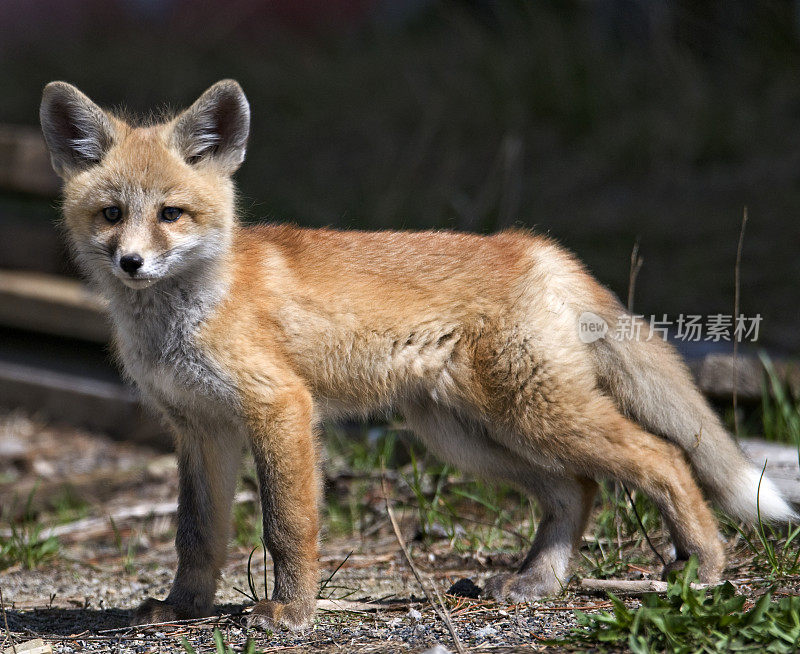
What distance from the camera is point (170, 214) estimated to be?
3258 millimetres

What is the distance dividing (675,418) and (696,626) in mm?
1160

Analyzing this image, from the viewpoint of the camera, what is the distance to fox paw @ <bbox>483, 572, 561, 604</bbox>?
137 inches

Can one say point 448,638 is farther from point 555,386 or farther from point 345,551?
point 345,551

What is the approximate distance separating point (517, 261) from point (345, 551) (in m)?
1.77

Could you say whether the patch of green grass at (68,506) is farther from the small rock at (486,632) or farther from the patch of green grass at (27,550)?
the small rock at (486,632)

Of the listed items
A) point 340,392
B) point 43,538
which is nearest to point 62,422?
point 43,538

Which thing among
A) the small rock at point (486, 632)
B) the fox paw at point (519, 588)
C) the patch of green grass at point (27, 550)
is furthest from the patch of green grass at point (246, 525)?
the small rock at point (486, 632)

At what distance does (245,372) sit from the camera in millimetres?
3248

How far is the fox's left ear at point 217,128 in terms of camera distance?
340 centimetres

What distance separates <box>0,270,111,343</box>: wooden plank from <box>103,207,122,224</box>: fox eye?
11.9 feet

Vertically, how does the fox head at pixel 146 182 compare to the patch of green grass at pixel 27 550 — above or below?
A: above

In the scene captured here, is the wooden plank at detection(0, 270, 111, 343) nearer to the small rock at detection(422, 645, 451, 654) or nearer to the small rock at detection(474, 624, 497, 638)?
the small rock at detection(474, 624, 497, 638)

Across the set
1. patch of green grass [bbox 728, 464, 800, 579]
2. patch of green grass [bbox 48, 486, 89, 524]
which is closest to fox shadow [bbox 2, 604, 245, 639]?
patch of green grass [bbox 48, 486, 89, 524]

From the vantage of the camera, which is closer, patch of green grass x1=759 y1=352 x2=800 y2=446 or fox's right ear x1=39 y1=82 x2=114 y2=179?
fox's right ear x1=39 y1=82 x2=114 y2=179
